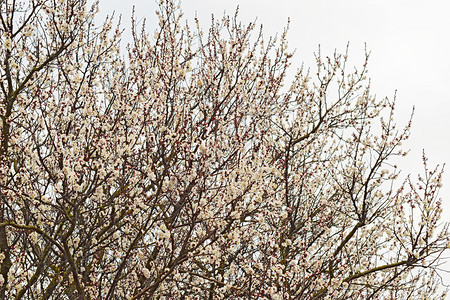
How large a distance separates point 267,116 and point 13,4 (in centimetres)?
465

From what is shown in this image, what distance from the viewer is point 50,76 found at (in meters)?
7.65

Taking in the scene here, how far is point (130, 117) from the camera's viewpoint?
6.66m

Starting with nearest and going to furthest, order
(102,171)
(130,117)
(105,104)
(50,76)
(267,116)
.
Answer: (102,171) < (130,117) < (50,76) < (105,104) < (267,116)

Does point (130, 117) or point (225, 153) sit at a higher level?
point (130, 117)

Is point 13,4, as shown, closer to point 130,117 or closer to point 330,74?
point 130,117

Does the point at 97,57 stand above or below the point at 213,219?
above

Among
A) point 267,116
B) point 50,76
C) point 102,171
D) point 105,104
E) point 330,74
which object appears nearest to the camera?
point 102,171

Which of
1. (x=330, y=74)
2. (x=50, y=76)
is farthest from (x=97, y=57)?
(x=330, y=74)

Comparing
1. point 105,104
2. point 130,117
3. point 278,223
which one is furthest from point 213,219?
point 105,104

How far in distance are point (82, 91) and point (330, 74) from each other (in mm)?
5268

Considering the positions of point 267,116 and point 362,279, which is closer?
point 362,279

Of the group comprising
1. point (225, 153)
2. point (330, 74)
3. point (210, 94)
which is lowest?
point (225, 153)

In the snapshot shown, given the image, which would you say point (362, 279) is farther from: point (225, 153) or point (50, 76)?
point (50, 76)

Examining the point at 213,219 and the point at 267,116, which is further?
the point at 267,116
